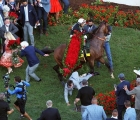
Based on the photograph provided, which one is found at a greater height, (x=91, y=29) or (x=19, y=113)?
(x=91, y=29)

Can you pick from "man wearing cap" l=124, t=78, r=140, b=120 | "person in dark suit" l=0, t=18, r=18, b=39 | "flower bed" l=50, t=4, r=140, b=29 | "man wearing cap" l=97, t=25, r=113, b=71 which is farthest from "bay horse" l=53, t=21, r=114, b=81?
"flower bed" l=50, t=4, r=140, b=29

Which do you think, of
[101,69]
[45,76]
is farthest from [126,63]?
[45,76]

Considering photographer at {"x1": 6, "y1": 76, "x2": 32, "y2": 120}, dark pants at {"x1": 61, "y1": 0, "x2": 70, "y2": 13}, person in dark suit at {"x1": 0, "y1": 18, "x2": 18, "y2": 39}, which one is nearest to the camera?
photographer at {"x1": 6, "y1": 76, "x2": 32, "y2": 120}

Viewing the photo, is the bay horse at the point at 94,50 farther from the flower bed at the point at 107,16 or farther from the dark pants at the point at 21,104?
the flower bed at the point at 107,16

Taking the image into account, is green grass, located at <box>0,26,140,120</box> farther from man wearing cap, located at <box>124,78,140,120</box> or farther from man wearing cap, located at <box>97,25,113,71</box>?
man wearing cap, located at <box>124,78,140,120</box>

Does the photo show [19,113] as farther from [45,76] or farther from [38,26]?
[38,26]

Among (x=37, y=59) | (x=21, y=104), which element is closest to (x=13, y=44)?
(x=37, y=59)

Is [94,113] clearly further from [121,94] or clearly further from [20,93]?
[20,93]

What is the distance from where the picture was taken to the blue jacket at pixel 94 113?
12453 millimetres

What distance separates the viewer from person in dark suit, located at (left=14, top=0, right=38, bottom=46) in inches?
698

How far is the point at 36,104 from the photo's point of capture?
1514 cm

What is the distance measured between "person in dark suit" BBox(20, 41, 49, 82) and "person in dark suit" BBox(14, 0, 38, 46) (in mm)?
1832

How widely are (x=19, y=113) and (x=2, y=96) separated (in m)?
2.06

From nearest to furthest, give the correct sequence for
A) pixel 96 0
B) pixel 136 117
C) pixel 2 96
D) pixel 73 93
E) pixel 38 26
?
pixel 2 96
pixel 136 117
pixel 73 93
pixel 38 26
pixel 96 0
